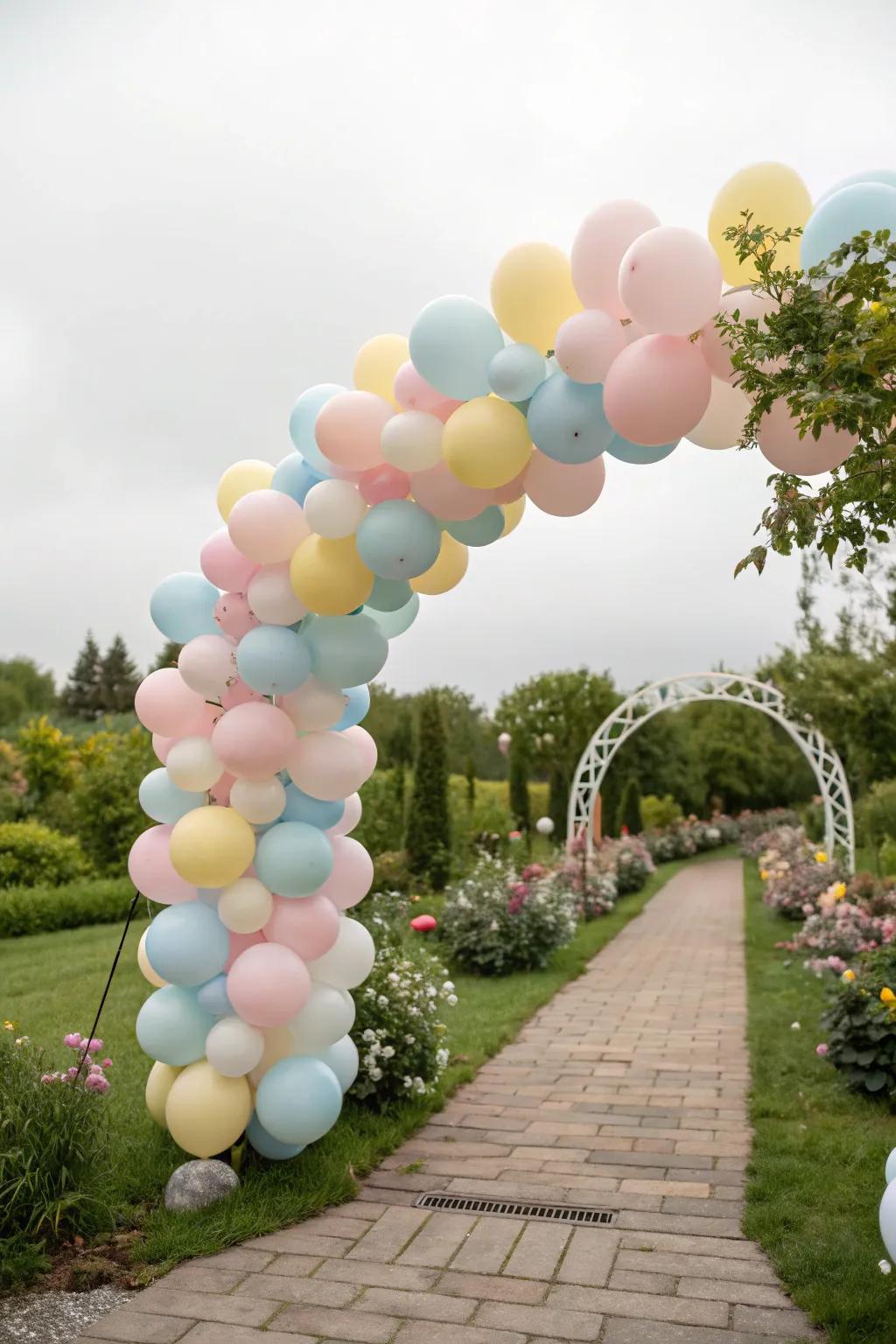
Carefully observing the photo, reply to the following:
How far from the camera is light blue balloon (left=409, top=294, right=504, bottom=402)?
11.3 ft

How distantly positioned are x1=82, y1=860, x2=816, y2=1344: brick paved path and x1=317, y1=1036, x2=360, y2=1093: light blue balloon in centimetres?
45

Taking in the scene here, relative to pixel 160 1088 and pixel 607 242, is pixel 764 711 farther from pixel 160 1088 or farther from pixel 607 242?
pixel 607 242

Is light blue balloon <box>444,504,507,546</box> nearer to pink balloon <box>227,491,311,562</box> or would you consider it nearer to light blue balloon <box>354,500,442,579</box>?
light blue balloon <box>354,500,442,579</box>

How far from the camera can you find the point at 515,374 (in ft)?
11.1

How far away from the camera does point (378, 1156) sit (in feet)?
15.4

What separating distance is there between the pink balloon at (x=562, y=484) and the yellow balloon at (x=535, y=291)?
0.45m

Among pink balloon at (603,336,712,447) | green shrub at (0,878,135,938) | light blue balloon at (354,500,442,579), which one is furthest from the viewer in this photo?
green shrub at (0,878,135,938)

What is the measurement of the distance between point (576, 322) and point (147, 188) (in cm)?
477

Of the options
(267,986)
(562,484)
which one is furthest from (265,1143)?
(562,484)

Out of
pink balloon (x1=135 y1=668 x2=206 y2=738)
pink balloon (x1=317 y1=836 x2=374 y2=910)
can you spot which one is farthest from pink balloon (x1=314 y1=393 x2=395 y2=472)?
pink balloon (x1=317 y1=836 x2=374 y2=910)

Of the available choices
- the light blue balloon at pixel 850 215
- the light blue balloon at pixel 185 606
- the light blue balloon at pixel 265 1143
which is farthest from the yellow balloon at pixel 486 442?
the light blue balloon at pixel 265 1143

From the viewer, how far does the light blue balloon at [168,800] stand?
425cm

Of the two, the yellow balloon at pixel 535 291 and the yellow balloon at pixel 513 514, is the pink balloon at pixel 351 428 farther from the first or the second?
the yellow balloon at pixel 513 514

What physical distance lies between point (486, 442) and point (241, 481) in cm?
145
